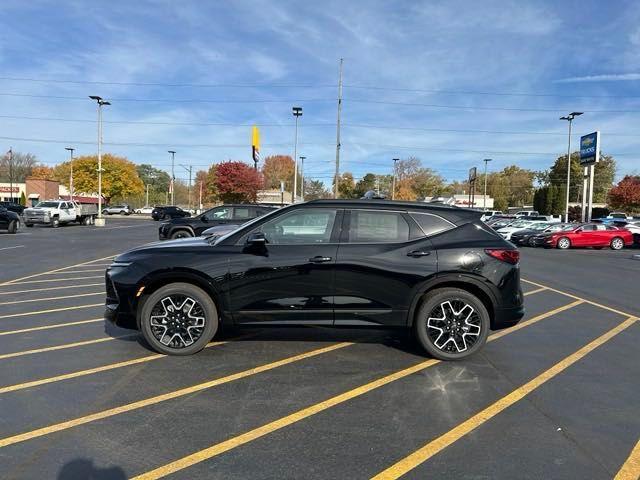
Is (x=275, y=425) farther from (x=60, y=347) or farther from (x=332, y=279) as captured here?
(x=60, y=347)

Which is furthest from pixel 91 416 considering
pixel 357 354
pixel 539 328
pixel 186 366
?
pixel 539 328

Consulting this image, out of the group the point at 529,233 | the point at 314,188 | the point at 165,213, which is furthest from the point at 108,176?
the point at 529,233

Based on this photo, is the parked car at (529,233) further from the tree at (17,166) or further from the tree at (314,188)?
the tree at (17,166)

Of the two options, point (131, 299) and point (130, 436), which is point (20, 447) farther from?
point (131, 299)

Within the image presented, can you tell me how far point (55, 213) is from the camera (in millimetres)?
32938

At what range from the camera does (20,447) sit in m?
3.38

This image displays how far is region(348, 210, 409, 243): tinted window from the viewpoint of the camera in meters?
5.41


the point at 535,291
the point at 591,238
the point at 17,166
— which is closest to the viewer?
the point at 535,291

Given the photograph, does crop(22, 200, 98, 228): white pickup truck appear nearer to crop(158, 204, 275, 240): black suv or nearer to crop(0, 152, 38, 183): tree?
crop(158, 204, 275, 240): black suv

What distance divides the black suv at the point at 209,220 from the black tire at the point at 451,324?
1168cm

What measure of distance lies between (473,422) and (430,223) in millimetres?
2269

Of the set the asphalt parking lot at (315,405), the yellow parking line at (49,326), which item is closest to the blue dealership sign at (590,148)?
the asphalt parking lot at (315,405)

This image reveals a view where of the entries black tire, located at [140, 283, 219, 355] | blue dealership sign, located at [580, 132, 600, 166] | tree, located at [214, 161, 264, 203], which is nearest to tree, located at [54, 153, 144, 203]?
tree, located at [214, 161, 264, 203]

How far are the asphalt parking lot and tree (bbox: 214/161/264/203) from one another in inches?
2284
